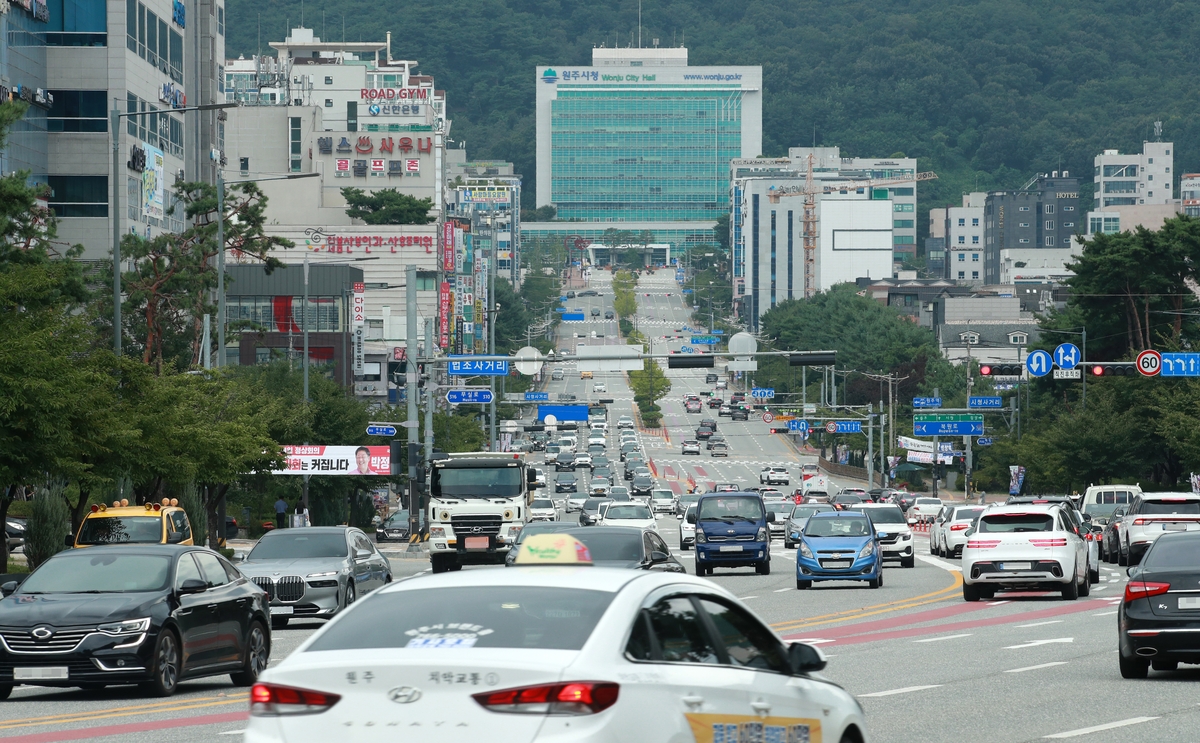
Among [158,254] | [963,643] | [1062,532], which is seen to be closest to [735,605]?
[963,643]

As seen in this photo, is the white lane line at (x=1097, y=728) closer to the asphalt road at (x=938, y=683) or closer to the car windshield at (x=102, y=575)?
the asphalt road at (x=938, y=683)

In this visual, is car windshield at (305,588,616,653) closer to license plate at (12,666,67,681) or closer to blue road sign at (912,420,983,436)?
license plate at (12,666,67,681)

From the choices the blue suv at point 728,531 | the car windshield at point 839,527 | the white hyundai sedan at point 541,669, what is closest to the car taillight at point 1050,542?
the car windshield at point 839,527

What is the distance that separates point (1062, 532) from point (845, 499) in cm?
4441

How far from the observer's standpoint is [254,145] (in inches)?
6245

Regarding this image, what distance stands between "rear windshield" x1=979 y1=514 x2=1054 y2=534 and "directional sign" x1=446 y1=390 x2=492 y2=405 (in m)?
39.1

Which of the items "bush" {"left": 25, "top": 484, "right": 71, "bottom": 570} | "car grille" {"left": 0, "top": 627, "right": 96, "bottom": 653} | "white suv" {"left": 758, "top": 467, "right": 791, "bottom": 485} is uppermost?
"car grille" {"left": 0, "top": 627, "right": 96, "bottom": 653}

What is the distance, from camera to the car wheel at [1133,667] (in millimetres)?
17156

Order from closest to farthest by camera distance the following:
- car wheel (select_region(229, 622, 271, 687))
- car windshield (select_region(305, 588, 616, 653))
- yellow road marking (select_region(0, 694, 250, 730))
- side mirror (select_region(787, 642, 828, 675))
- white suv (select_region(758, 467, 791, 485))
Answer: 1. car windshield (select_region(305, 588, 616, 653))
2. side mirror (select_region(787, 642, 828, 675))
3. yellow road marking (select_region(0, 694, 250, 730))
4. car wheel (select_region(229, 622, 271, 687))
5. white suv (select_region(758, 467, 791, 485))

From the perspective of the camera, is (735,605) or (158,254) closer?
(735,605)

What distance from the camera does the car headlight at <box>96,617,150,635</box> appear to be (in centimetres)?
1639

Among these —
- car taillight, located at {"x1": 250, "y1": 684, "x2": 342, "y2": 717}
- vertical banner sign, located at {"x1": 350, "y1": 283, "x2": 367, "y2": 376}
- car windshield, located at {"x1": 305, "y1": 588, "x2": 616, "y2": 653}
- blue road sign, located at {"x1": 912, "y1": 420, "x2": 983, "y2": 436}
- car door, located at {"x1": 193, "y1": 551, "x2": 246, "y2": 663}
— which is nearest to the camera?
car taillight, located at {"x1": 250, "y1": 684, "x2": 342, "y2": 717}

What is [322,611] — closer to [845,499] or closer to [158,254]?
[158,254]

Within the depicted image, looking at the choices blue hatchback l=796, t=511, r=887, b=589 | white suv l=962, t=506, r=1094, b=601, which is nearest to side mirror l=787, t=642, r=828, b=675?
white suv l=962, t=506, r=1094, b=601
